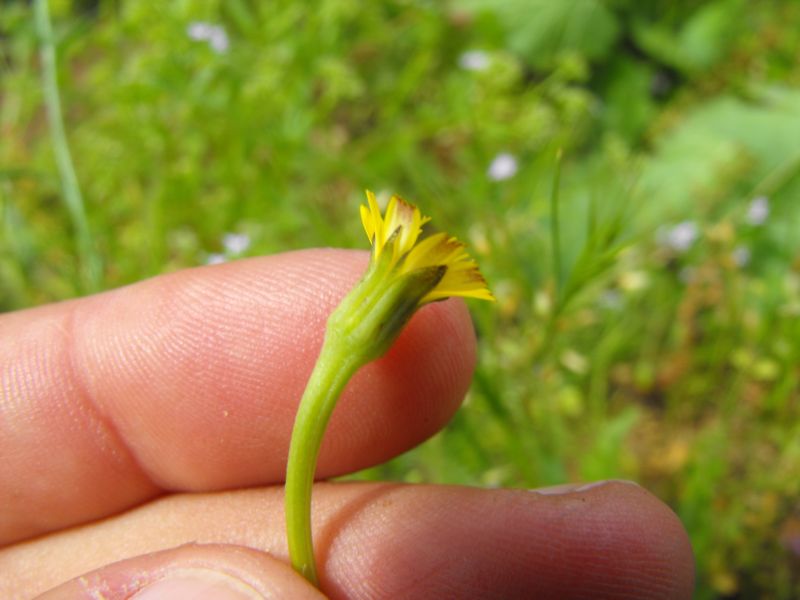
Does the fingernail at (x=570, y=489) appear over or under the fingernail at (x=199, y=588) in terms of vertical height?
under

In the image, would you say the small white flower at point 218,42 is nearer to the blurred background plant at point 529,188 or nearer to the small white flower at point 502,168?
the blurred background plant at point 529,188

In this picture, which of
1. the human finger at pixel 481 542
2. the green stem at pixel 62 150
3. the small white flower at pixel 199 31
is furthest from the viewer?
the small white flower at pixel 199 31

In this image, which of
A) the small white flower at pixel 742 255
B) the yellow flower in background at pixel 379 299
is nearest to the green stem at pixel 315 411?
the yellow flower in background at pixel 379 299

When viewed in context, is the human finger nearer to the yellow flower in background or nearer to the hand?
Result: the hand

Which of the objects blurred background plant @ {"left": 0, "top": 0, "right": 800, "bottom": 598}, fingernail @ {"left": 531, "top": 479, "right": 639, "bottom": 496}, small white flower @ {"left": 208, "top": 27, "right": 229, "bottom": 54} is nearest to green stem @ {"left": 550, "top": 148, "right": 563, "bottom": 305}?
blurred background plant @ {"left": 0, "top": 0, "right": 800, "bottom": 598}

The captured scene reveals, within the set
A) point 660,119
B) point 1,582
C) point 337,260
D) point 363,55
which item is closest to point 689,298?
point 660,119

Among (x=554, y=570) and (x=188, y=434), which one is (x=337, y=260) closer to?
(x=188, y=434)
